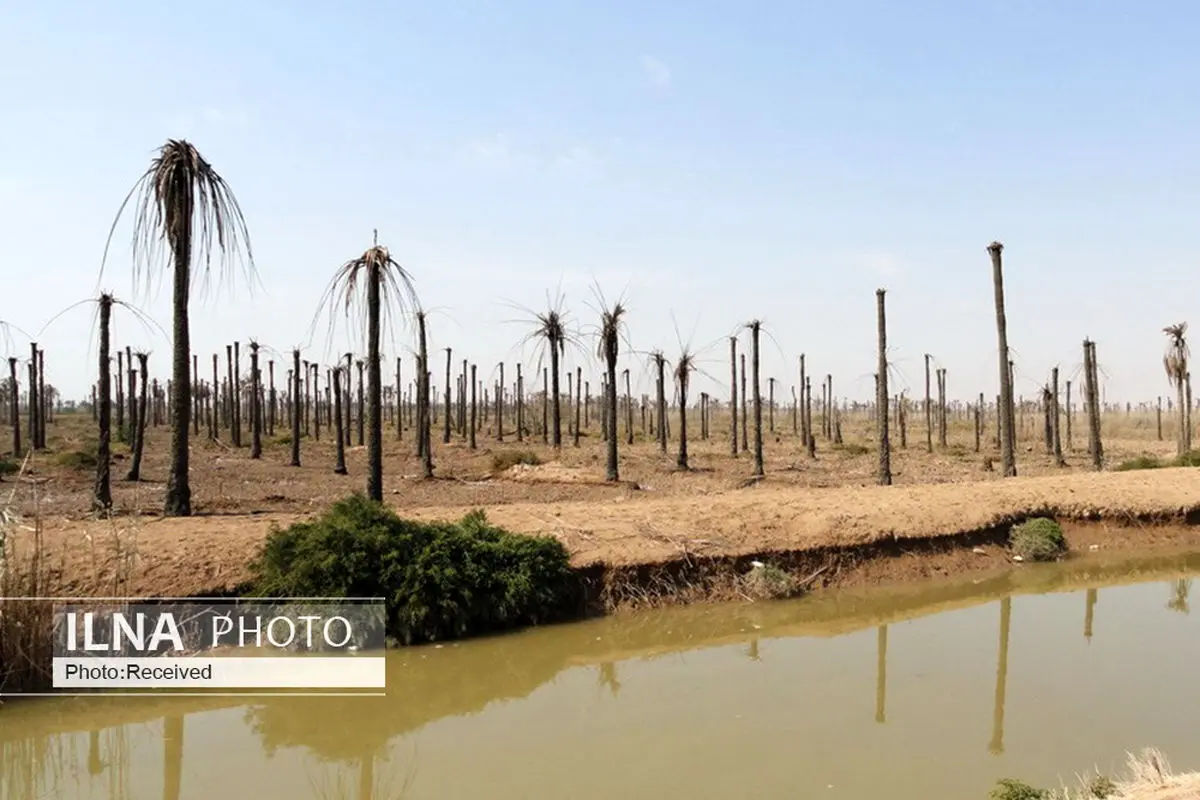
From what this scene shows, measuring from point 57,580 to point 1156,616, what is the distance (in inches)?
595

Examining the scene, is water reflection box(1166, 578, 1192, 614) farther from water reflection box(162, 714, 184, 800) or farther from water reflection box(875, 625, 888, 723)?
water reflection box(162, 714, 184, 800)

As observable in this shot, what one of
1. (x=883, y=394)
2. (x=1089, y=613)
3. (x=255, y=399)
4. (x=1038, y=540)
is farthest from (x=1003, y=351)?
(x=255, y=399)

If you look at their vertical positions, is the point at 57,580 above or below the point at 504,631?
above

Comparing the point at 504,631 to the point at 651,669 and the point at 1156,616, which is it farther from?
the point at 1156,616

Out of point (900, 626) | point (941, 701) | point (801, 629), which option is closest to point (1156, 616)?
point (900, 626)

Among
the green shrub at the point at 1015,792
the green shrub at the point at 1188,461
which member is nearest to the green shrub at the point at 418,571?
the green shrub at the point at 1015,792

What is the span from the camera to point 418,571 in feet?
35.1

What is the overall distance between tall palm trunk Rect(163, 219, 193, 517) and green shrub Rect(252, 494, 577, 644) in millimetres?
5235

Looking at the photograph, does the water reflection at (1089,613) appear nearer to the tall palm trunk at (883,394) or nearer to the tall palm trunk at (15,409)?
the tall palm trunk at (883,394)

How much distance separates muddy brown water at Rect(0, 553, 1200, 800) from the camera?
6.41 meters

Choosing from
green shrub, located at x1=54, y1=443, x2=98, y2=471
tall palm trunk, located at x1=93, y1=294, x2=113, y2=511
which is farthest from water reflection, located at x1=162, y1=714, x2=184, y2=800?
Answer: green shrub, located at x1=54, y1=443, x2=98, y2=471

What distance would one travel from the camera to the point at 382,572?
10656 mm

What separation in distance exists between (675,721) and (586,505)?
29.1 feet

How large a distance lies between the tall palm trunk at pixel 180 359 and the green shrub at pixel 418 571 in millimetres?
5235
